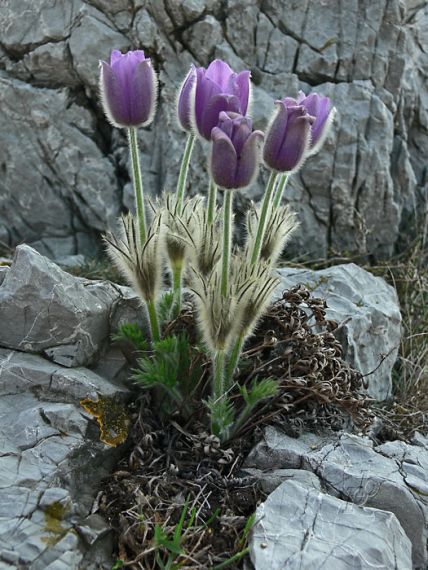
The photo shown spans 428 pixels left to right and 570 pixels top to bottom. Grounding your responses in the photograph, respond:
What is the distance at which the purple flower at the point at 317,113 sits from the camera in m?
2.26

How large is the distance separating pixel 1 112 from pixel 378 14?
254 cm

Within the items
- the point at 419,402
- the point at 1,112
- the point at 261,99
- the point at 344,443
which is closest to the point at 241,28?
the point at 261,99

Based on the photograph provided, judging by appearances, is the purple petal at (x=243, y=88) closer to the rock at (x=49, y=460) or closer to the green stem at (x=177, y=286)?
A: the green stem at (x=177, y=286)

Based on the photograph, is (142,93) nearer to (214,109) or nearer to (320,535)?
(214,109)

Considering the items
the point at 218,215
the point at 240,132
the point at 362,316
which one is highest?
the point at 240,132

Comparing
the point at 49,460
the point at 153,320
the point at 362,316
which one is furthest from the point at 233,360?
the point at 362,316

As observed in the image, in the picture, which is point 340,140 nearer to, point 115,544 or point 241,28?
point 241,28

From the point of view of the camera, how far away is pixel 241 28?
412 cm

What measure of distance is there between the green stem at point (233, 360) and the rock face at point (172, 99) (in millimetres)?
1925

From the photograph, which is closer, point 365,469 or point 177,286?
point 365,469

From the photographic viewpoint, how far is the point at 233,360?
93.3 inches

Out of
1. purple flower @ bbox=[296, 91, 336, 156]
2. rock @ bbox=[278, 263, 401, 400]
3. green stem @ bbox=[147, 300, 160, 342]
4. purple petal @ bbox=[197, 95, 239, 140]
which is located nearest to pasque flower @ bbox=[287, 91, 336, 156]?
purple flower @ bbox=[296, 91, 336, 156]

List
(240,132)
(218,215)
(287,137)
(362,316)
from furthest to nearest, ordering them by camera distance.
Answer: (362,316), (218,215), (287,137), (240,132)

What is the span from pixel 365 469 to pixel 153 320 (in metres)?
0.97
